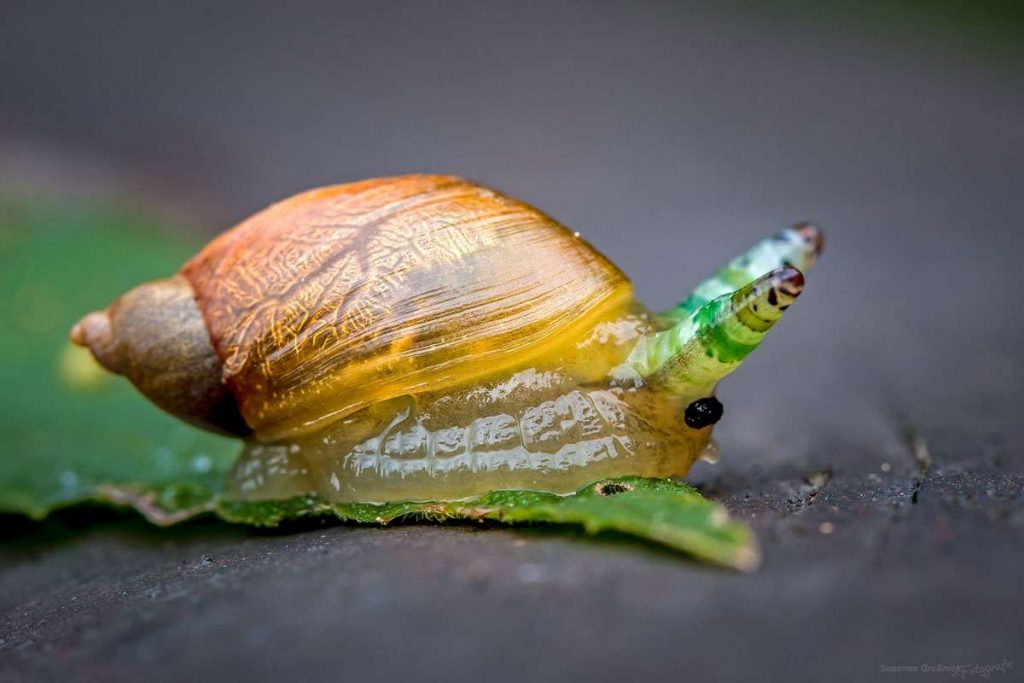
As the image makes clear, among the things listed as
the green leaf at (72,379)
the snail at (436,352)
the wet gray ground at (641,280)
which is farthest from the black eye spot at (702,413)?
the green leaf at (72,379)

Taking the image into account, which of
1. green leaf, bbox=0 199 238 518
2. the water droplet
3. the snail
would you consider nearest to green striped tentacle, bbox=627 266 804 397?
the snail

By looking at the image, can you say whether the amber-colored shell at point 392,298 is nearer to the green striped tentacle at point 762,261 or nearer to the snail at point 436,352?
the snail at point 436,352

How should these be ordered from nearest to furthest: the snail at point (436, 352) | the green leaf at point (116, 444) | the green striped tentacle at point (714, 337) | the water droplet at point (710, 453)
Result: the green leaf at point (116, 444) < the green striped tentacle at point (714, 337) < the snail at point (436, 352) < the water droplet at point (710, 453)

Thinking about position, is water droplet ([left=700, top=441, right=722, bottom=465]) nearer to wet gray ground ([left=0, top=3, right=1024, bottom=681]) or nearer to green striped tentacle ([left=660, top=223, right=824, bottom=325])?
wet gray ground ([left=0, top=3, right=1024, bottom=681])

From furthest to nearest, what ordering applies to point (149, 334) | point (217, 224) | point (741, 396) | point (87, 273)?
point (217, 224) → point (87, 273) → point (741, 396) → point (149, 334)

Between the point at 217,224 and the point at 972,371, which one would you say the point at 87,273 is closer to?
the point at 217,224

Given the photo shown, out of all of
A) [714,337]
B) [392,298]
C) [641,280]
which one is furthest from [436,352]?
[641,280]

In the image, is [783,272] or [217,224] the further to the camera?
[217,224]

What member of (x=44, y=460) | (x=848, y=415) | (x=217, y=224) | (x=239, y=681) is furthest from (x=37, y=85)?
(x=239, y=681)
